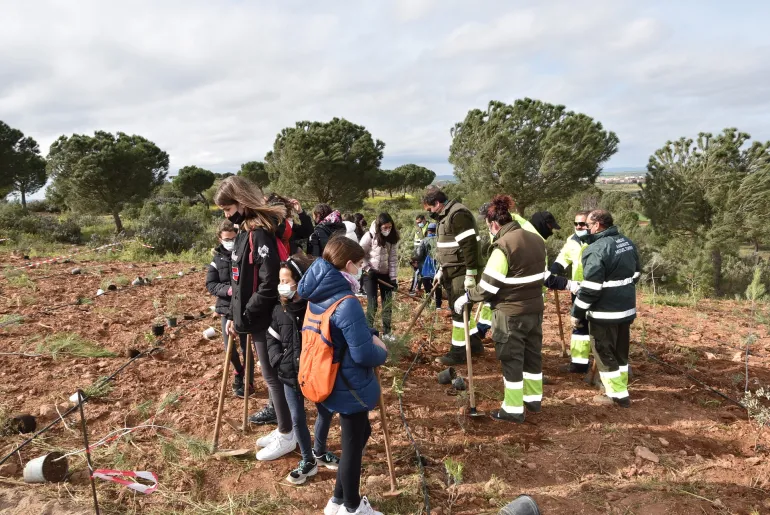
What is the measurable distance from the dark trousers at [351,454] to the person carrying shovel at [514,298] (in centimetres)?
175

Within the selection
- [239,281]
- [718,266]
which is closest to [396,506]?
[239,281]

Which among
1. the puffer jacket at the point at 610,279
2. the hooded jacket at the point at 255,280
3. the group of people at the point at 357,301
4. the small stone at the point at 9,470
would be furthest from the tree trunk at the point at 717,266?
the small stone at the point at 9,470

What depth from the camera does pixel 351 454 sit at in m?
2.40

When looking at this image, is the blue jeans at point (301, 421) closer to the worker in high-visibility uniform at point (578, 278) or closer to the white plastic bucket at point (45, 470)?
the white plastic bucket at point (45, 470)

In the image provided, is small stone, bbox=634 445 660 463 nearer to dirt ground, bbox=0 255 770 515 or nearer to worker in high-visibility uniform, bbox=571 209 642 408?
dirt ground, bbox=0 255 770 515

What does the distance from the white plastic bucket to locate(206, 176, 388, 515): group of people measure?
51.5 inches

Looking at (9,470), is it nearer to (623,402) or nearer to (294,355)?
(294,355)

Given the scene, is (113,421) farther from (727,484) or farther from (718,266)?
(718,266)

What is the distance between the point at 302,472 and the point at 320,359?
1086 mm

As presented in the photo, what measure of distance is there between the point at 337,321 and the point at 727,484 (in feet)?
9.95

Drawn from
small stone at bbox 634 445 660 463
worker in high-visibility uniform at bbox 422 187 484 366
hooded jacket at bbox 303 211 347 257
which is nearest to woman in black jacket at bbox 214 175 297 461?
hooded jacket at bbox 303 211 347 257

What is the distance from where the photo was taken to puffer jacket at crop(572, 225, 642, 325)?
3.90 meters

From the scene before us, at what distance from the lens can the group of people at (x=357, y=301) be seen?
2389mm

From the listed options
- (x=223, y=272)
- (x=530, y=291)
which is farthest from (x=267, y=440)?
(x=530, y=291)
